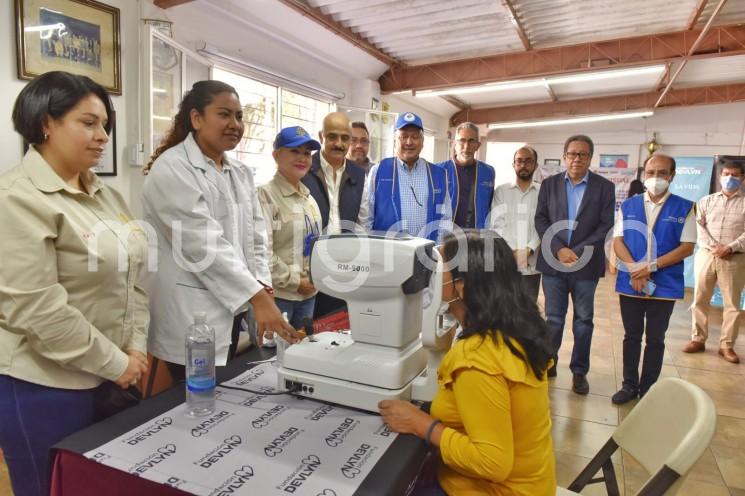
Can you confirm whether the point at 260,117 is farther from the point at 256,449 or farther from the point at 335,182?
the point at 256,449

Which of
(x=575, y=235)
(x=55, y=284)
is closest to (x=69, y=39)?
(x=55, y=284)

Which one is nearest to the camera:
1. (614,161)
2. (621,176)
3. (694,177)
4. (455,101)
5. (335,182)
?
(335,182)

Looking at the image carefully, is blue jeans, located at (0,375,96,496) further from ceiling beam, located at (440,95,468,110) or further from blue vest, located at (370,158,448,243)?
ceiling beam, located at (440,95,468,110)

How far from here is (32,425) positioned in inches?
40.3

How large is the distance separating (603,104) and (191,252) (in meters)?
8.87

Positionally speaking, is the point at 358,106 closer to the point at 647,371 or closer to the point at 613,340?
the point at 613,340

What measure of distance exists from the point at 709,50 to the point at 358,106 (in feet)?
12.6

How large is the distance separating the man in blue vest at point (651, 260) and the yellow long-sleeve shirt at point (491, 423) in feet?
6.59

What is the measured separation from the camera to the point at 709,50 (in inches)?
197

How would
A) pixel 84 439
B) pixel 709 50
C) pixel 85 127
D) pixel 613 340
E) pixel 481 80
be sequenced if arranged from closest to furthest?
pixel 84 439, pixel 85 127, pixel 613 340, pixel 709 50, pixel 481 80

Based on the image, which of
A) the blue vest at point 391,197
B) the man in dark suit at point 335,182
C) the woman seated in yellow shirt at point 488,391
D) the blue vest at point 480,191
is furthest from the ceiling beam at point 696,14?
the woman seated in yellow shirt at point 488,391

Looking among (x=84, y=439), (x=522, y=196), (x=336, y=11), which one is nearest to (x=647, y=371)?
(x=522, y=196)

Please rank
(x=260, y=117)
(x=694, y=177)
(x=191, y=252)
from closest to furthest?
(x=191, y=252), (x=260, y=117), (x=694, y=177)

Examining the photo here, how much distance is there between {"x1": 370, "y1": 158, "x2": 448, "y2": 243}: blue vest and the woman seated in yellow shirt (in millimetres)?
1482
